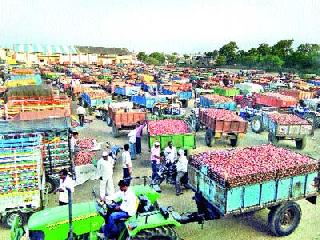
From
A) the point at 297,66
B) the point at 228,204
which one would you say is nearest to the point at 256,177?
the point at 228,204

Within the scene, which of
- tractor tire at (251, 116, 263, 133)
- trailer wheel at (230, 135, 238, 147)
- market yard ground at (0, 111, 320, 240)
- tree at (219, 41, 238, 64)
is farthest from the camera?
tree at (219, 41, 238, 64)

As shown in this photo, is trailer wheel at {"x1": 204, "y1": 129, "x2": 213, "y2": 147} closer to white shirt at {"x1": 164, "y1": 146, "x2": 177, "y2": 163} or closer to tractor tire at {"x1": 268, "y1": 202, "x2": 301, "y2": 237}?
white shirt at {"x1": 164, "y1": 146, "x2": 177, "y2": 163}

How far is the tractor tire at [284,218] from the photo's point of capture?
8109mm

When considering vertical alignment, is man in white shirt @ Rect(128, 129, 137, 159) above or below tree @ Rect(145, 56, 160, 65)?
below

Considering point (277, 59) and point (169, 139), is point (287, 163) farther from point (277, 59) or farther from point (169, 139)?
point (277, 59)

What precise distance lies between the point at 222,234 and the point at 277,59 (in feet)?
215

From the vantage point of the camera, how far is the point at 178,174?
10.6 meters

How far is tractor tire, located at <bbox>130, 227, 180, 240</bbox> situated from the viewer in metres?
6.29

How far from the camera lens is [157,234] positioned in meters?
6.39

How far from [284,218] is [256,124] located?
11090mm

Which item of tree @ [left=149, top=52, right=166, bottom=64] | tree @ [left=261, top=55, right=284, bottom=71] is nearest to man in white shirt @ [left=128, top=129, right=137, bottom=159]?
tree @ [left=261, top=55, right=284, bottom=71]

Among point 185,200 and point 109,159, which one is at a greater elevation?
point 109,159

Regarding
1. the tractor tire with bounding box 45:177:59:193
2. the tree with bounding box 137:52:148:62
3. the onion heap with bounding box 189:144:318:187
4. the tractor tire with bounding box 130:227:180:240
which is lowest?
the tractor tire with bounding box 45:177:59:193

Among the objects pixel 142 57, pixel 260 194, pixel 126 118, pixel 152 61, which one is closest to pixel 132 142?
pixel 126 118
